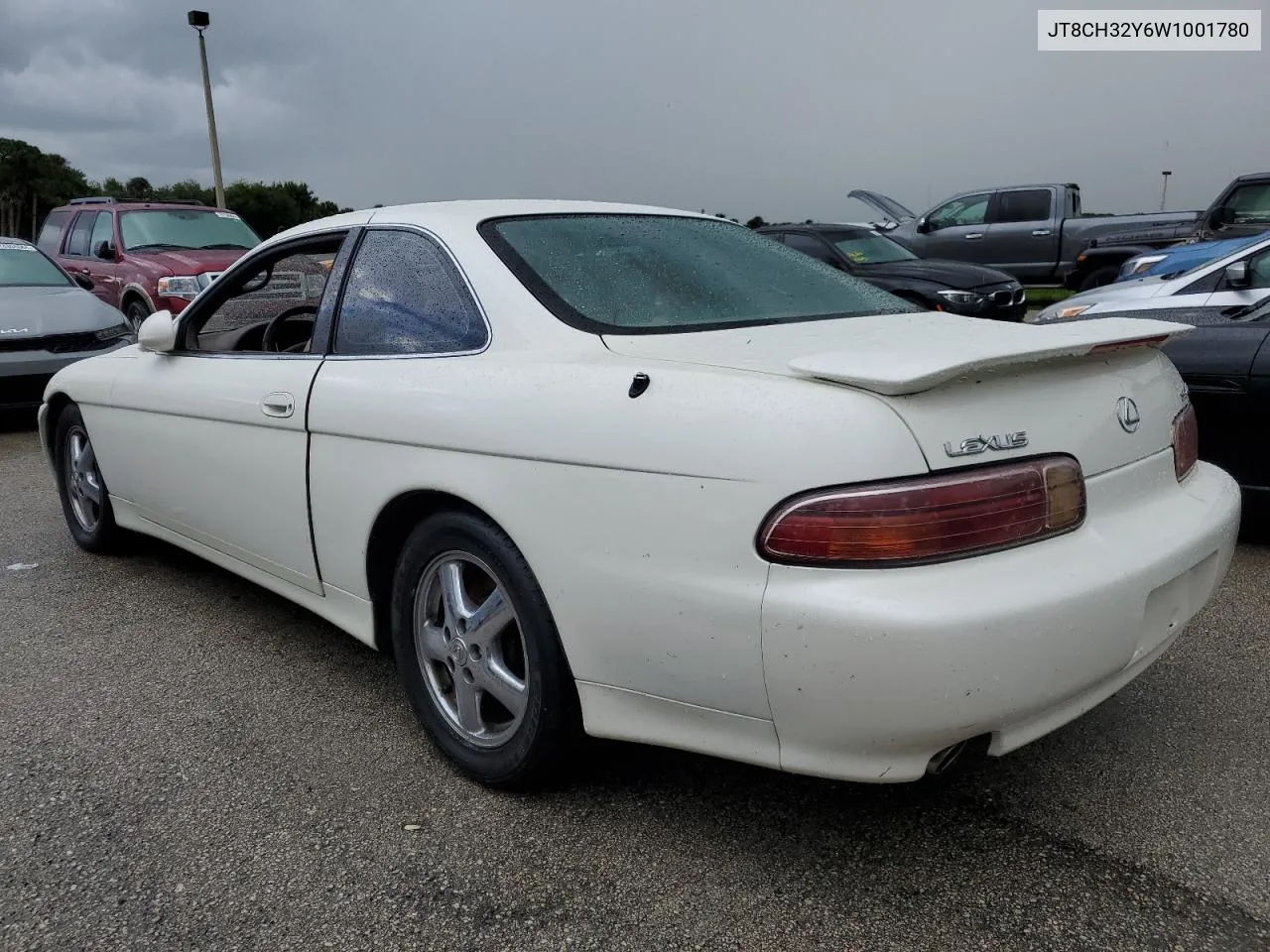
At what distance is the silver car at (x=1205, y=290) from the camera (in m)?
6.29

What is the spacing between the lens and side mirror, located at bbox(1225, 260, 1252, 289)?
6266 mm

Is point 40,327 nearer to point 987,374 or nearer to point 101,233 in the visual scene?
point 101,233

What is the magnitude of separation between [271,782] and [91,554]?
2.57 meters

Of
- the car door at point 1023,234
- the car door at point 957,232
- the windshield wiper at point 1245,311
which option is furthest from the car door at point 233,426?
the car door at point 1023,234

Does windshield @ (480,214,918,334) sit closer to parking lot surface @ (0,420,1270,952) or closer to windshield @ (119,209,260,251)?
parking lot surface @ (0,420,1270,952)

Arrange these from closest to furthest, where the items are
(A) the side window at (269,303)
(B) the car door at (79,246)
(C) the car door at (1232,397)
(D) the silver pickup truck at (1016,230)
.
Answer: (A) the side window at (269,303) < (C) the car door at (1232,397) < (B) the car door at (79,246) < (D) the silver pickup truck at (1016,230)

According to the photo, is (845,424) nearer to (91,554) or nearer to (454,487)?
(454,487)

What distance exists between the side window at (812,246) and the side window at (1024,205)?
595cm

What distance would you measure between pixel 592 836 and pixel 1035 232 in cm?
1468

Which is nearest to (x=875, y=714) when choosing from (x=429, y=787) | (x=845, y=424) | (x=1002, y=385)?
(x=845, y=424)

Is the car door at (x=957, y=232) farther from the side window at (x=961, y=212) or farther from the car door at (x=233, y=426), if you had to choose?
the car door at (x=233, y=426)

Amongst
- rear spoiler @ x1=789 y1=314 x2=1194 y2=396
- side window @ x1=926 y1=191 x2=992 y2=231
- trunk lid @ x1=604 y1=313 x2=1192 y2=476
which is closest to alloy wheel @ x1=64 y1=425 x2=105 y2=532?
trunk lid @ x1=604 y1=313 x2=1192 y2=476

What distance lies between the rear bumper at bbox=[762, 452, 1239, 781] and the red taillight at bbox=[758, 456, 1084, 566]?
0.03 m

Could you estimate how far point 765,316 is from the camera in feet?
8.91
